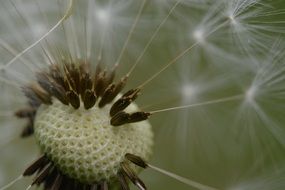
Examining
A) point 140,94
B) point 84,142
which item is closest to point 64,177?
point 84,142

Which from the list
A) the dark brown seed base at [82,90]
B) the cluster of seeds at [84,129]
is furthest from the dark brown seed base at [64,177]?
the dark brown seed base at [82,90]

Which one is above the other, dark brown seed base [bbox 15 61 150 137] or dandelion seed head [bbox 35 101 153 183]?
dark brown seed base [bbox 15 61 150 137]

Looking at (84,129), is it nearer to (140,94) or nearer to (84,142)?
(84,142)

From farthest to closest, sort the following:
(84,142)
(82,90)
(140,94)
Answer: (140,94) → (82,90) → (84,142)

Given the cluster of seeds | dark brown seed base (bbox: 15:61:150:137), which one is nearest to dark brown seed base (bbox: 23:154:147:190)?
the cluster of seeds

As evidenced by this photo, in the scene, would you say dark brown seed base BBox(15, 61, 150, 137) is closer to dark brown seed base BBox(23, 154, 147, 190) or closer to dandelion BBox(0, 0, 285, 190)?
dandelion BBox(0, 0, 285, 190)

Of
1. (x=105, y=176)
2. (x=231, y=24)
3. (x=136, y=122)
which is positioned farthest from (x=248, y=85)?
(x=105, y=176)
